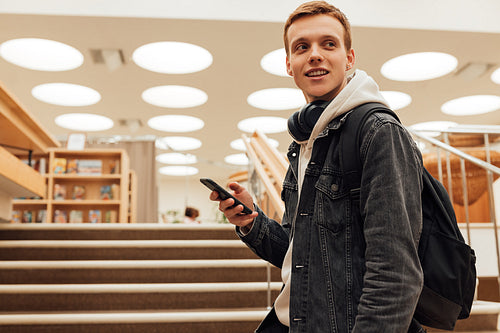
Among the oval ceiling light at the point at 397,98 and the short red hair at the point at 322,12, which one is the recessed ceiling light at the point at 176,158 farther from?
the short red hair at the point at 322,12

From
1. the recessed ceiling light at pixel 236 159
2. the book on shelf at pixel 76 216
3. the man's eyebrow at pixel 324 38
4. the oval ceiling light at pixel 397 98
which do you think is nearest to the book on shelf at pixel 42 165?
the book on shelf at pixel 76 216

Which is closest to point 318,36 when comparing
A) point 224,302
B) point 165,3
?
point 224,302

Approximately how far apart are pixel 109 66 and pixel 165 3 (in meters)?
1.60

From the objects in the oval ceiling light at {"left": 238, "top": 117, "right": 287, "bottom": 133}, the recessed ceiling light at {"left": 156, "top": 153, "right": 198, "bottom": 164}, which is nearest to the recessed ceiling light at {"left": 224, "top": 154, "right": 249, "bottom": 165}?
the recessed ceiling light at {"left": 156, "top": 153, "right": 198, "bottom": 164}

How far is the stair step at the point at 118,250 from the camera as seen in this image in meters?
3.43

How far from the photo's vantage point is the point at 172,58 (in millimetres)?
7391

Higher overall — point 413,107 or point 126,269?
point 413,107

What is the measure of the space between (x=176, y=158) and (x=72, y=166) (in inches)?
279

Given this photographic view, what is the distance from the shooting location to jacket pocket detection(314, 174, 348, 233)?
868 mm

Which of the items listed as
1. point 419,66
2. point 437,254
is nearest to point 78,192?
point 419,66

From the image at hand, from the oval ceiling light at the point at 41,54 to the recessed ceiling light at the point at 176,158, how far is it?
7.14 m

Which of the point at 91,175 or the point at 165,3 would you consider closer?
the point at 165,3

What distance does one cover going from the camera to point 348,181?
33.8 inches

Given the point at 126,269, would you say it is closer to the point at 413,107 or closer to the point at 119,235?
the point at 119,235
